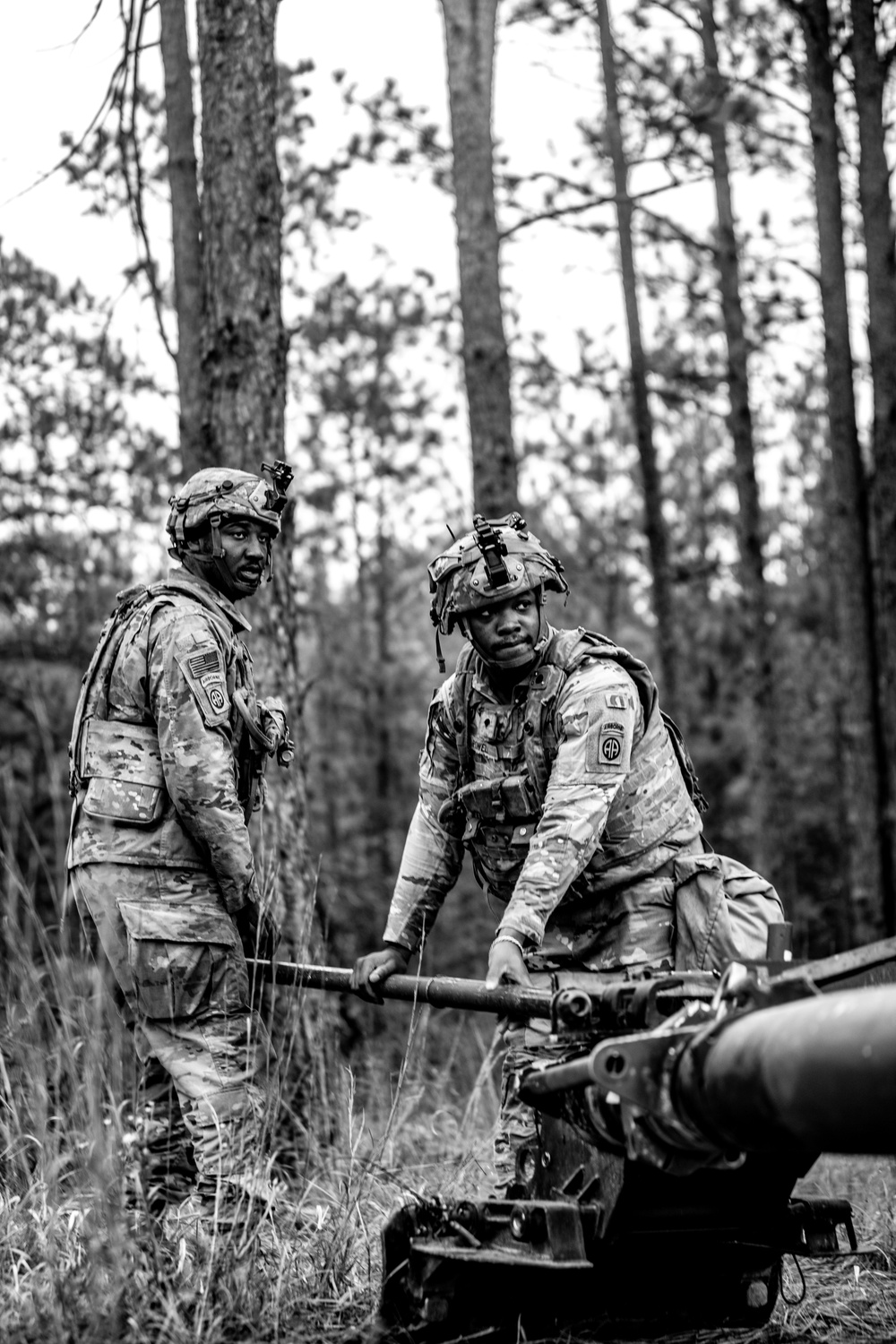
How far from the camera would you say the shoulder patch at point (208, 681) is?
475cm

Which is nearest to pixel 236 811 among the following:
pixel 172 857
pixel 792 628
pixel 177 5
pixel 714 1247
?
pixel 172 857

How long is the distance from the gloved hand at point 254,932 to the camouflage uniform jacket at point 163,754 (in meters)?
0.12

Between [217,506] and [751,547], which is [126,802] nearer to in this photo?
[217,506]

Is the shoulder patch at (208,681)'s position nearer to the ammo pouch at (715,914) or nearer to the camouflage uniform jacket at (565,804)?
the camouflage uniform jacket at (565,804)

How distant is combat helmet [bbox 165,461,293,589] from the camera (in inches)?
201

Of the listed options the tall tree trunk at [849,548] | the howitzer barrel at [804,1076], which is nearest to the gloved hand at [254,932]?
the howitzer barrel at [804,1076]

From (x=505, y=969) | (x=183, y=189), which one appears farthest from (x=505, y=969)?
(x=183, y=189)

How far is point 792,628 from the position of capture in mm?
26641

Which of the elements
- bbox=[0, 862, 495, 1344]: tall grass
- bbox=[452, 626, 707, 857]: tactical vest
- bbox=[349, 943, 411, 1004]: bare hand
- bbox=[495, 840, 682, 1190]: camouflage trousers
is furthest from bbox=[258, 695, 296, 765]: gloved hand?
bbox=[495, 840, 682, 1190]: camouflage trousers

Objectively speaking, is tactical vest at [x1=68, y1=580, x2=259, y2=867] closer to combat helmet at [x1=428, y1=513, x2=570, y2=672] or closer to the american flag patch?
the american flag patch

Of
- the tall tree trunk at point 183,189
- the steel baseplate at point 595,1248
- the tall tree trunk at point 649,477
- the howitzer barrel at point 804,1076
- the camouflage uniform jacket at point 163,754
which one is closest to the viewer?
the howitzer barrel at point 804,1076

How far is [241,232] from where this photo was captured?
22.0ft

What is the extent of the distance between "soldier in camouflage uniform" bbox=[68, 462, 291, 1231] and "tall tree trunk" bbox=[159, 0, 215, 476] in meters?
3.67

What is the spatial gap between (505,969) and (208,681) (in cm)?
141
